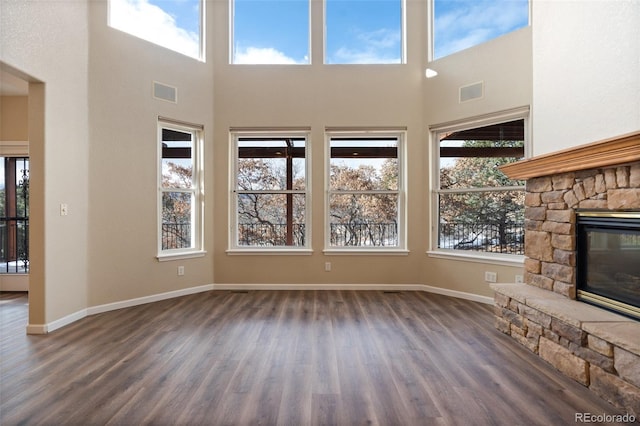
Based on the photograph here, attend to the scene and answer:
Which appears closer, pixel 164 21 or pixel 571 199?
pixel 571 199

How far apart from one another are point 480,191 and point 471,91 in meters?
1.27

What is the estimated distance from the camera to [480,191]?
4184 mm

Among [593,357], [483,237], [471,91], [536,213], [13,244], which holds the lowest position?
[593,357]

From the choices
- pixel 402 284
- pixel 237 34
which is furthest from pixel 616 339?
pixel 237 34

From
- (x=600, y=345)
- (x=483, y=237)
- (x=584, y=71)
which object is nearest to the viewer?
(x=600, y=345)

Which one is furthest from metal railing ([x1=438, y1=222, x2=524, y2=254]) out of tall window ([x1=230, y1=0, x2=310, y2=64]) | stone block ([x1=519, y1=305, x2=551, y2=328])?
tall window ([x1=230, y1=0, x2=310, y2=64])

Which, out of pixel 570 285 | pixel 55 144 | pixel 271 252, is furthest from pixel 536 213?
pixel 55 144

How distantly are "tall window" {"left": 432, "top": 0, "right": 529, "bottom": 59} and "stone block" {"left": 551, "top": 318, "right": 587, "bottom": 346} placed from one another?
337 cm

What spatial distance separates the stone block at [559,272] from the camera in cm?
263

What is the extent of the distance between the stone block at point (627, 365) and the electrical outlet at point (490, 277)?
213cm

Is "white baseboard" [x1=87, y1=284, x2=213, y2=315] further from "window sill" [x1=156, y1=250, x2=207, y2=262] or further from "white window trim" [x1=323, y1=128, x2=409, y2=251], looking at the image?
"white window trim" [x1=323, y1=128, x2=409, y2=251]

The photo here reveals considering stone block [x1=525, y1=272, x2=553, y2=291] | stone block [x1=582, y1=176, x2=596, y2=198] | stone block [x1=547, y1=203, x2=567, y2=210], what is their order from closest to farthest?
stone block [x1=582, y1=176, x2=596, y2=198]
stone block [x1=547, y1=203, x2=567, y2=210]
stone block [x1=525, y1=272, x2=553, y2=291]

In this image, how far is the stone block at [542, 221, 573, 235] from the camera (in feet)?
8.72

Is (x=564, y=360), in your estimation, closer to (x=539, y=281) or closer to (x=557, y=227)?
(x=539, y=281)
